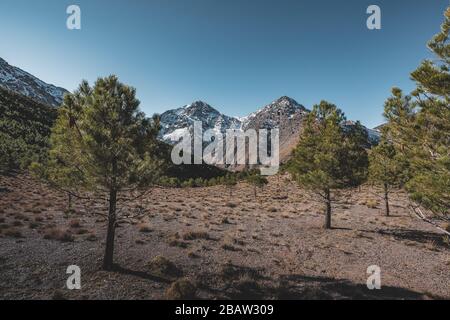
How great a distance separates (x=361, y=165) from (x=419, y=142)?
8682 millimetres

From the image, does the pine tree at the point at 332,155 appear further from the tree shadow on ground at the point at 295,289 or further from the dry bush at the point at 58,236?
the dry bush at the point at 58,236

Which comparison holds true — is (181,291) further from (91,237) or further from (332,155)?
(332,155)

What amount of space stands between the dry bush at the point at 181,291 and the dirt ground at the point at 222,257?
1.01 ft

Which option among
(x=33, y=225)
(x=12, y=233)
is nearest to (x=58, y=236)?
(x=12, y=233)

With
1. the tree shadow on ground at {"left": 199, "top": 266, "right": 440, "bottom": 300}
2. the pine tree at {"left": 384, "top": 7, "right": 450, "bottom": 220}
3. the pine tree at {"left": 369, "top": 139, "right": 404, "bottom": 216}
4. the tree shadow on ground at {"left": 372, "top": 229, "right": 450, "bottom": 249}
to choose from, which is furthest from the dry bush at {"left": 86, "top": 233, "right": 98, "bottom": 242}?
the pine tree at {"left": 369, "top": 139, "right": 404, "bottom": 216}

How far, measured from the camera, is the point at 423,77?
31.4 feet

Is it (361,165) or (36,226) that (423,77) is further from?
(36,226)

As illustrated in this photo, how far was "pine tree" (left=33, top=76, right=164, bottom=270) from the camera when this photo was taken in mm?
10172

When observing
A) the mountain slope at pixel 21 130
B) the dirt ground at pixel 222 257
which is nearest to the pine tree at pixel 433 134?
the dirt ground at pixel 222 257

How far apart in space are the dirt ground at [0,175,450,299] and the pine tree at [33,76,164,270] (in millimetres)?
1680

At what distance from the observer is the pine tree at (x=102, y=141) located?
10172mm

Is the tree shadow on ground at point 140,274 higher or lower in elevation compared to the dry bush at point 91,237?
lower

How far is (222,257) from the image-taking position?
1466 centimetres
